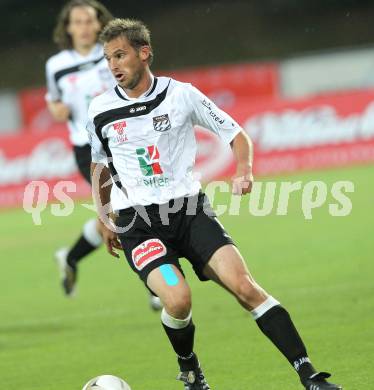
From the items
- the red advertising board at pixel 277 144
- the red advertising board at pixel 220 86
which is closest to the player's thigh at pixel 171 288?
the red advertising board at pixel 277 144

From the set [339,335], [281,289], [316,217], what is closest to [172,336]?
[339,335]

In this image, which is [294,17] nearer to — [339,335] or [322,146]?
[322,146]

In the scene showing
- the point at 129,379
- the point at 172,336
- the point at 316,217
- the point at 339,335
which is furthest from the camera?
the point at 316,217

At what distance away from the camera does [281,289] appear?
9.75m

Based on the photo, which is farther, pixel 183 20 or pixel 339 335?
pixel 183 20

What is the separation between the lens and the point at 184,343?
611cm

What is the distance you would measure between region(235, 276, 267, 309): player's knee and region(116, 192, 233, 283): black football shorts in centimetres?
30

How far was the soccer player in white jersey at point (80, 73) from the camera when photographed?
9.45 metres

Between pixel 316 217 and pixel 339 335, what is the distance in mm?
7819

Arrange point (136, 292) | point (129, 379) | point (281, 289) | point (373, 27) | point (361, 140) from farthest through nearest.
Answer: point (373, 27) < point (361, 140) < point (136, 292) < point (281, 289) < point (129, 379)

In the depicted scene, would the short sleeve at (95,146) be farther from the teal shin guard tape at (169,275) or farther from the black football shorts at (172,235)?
the teal shin guard tape at (169,275)

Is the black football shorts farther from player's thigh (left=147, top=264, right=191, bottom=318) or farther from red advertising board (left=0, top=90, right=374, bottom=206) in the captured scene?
red advertising board (left=0, top=90, right=374, bottom=206)

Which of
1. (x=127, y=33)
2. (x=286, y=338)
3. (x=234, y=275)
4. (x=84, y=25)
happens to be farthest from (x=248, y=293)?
(x=84, y=25)

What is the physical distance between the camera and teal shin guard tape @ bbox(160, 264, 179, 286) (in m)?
5.79
